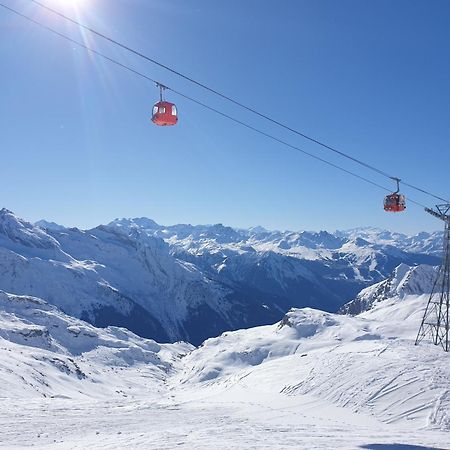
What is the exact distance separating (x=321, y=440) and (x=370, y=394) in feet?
54.0

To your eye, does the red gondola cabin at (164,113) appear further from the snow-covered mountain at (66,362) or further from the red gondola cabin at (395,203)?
the snow-covered mountain at (66,362)

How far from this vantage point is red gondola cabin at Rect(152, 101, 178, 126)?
23.7 meters

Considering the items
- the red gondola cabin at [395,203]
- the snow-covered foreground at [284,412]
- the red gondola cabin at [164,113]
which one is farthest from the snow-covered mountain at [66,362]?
the red gondola cabin at [395,203]

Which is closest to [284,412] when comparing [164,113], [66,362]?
[164,113]

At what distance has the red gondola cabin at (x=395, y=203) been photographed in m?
33.7

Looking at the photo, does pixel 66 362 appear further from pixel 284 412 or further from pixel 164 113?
pixel 164 113

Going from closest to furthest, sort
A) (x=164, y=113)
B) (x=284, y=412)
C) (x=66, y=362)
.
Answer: (x=164, y=113) < (x=284, y=412) < (x=66, y=362)

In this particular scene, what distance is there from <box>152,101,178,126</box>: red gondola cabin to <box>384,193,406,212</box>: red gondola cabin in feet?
58.3

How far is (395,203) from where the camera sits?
33.8 m

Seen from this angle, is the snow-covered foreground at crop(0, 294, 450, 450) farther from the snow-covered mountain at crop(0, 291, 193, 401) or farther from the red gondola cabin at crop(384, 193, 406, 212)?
the red gondola cabin at crop(384, 193, 406, 212)

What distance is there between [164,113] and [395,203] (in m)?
18.5

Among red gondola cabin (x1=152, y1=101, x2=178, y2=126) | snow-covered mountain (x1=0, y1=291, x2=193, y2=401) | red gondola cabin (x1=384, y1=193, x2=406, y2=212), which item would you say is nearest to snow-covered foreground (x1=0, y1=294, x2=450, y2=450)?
snow-covered mountain (x1=0, y1=291, x2=193, y2=401)

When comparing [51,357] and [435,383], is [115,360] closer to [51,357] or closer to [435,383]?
[51,357]

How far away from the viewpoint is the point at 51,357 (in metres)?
124
